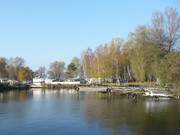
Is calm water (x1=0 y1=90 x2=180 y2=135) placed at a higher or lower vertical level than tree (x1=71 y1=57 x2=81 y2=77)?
lower

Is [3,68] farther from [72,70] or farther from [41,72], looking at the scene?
[41,72]

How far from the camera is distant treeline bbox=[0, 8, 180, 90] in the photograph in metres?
61.9

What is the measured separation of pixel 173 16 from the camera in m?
73.9

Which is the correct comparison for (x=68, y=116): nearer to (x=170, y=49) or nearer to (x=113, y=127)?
(x=113, y=127)

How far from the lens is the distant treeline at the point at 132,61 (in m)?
61.9

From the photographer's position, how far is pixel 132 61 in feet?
289

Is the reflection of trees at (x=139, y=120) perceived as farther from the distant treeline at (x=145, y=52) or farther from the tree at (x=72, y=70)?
the tree at (x=72, y=70)

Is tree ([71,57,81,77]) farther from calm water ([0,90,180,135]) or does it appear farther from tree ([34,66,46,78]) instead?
calm water ([0,90,180,135])

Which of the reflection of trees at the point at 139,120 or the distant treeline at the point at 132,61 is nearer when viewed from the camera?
the reflection of trees at the point at 139,120

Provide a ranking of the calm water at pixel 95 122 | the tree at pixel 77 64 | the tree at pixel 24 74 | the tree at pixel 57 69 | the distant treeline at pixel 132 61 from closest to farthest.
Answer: the calm water at pixel 95 122
the distant treeline at pixel 132 61
the tree at pixel 24 74
the tree at pixel 77 64
the tree at pixel 57 69

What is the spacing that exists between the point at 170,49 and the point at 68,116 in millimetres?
34152

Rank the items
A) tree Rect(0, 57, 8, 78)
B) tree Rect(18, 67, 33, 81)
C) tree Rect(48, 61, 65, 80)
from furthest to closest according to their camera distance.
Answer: tree Rect(48, 61, 65, 80), tree Rect(18, 67, 33, 81), tree Rect(0, 57, 8, 78)

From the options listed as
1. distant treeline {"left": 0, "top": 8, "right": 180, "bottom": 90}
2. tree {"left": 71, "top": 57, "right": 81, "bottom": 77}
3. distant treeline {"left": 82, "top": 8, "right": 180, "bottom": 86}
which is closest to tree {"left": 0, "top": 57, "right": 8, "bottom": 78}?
distant treeline {"left": 0, "top": 8, "right": 180, "bottom": 90}

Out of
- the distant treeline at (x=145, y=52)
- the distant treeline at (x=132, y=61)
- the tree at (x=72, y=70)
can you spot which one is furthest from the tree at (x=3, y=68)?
the distant treeline at (x=145, y=52)
